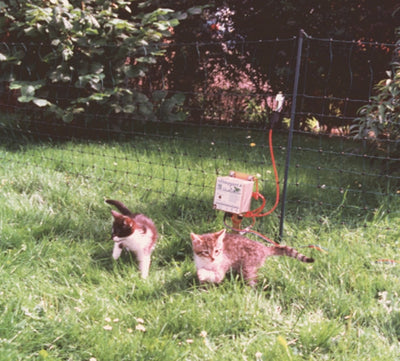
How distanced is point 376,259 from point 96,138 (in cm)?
461

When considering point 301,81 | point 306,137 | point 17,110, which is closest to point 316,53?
point 301,81

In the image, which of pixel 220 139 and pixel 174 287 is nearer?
pixel 174 287

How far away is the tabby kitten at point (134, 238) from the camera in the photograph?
9.80ft

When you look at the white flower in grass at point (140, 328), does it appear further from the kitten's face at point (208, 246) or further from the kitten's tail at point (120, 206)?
the kitten's tail at point (120, 206)

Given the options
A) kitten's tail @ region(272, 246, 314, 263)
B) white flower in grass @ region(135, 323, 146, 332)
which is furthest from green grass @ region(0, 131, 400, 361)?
kitten's tail @ region(272, 246, 314, 263)

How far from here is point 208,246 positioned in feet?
9.03

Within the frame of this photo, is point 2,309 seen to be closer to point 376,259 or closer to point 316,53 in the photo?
point 376,259

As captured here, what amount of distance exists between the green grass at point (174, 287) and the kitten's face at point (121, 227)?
0.22 m

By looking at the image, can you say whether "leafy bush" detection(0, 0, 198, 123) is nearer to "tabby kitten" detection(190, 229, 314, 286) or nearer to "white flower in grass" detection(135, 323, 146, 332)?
"tabby kitten" detection(190, 229, 314, 286)

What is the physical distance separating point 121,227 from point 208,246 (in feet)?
2.10

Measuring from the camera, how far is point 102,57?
6.24 m

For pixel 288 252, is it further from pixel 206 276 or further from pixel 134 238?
pixel 134 238

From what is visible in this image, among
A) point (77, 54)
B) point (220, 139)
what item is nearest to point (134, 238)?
point (77, 54)

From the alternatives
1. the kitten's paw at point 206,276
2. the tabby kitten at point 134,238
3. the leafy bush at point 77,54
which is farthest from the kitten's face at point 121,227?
the leafy bush at point 77,54
